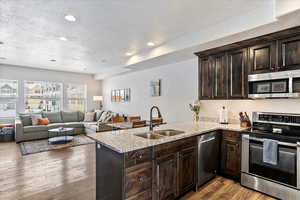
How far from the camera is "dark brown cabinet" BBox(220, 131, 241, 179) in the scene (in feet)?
8.83

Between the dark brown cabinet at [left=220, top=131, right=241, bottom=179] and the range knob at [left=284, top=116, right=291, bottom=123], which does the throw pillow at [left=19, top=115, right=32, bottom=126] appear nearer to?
the dark brown cabinet at [left=220, top=131, right=241, bottom=179]

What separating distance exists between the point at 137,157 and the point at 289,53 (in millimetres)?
2793

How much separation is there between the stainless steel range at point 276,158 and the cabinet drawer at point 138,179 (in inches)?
69.7

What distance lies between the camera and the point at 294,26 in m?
2.29

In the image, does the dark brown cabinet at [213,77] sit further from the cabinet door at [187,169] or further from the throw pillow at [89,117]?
the throw pillow at [89,117]

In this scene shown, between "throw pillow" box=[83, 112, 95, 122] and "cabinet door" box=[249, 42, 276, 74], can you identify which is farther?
"throw pillow" box=[83, 112, 95, 122]

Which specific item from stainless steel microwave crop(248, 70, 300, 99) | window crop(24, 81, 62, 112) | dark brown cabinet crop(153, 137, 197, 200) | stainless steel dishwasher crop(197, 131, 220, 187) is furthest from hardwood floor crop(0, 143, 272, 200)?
window crop(24, 81, 62, 112)

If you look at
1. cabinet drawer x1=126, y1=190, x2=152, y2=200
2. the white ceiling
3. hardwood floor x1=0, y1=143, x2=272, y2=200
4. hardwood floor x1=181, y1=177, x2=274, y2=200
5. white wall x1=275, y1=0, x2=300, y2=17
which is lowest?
hardwood floor x1=181, y1=177, x2=274, y2=200

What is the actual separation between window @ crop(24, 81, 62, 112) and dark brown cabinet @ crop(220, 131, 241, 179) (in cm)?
723

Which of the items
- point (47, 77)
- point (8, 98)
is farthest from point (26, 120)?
point (47, 77)

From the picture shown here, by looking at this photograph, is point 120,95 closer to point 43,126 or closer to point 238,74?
point 43,126

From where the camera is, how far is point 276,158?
7.34 ft

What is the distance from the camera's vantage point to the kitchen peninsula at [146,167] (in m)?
1.66

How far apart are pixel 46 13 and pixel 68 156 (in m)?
3.19
